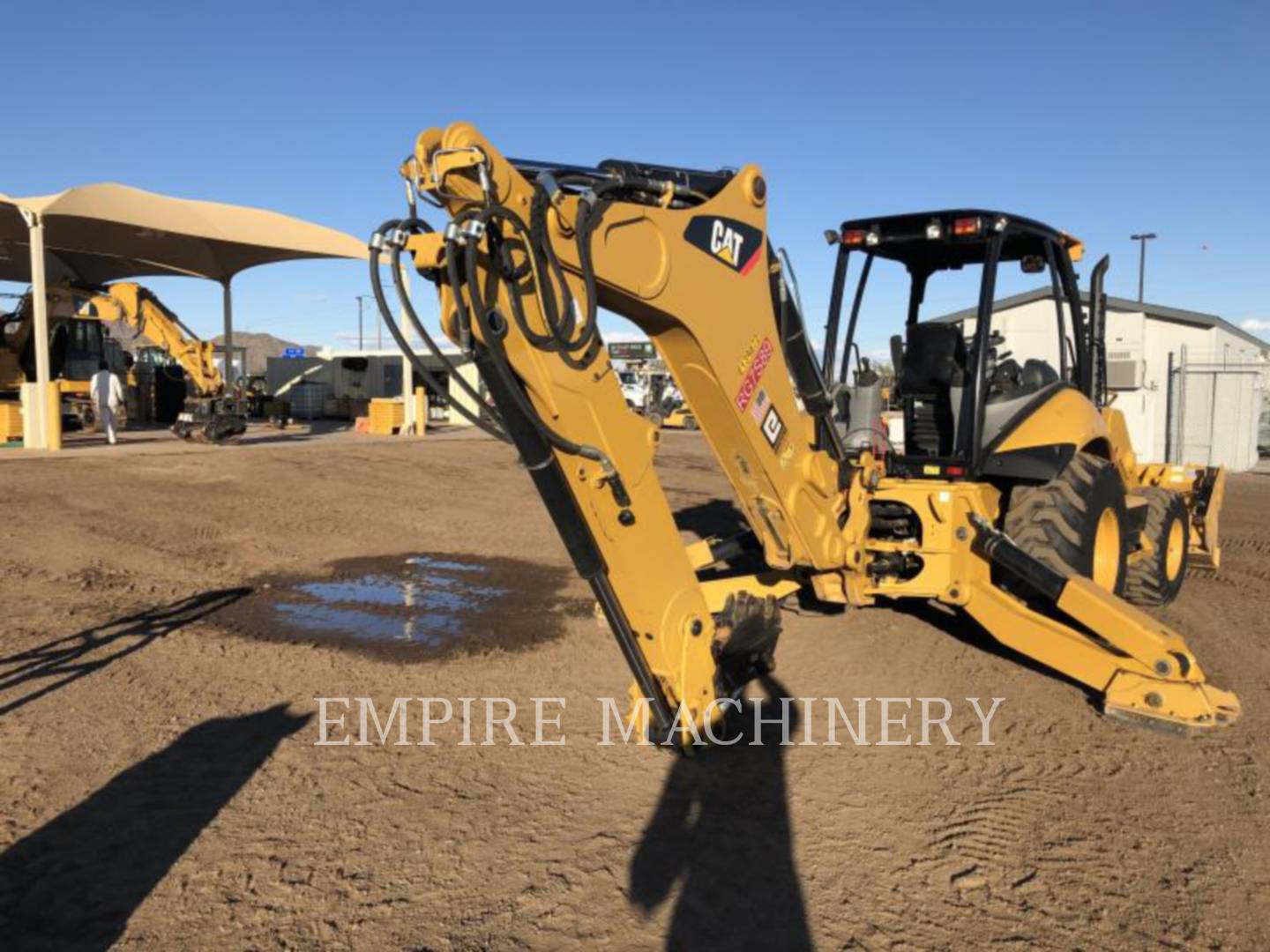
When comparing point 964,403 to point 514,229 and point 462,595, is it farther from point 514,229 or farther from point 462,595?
point 462,595

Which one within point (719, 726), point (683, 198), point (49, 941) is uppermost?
point (683, 198)

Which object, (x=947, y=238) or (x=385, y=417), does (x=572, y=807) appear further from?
(x=385, y=417)

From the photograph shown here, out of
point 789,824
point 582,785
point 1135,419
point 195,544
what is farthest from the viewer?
point 1135,419

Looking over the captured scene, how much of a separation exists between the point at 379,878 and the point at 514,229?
7.67 feet

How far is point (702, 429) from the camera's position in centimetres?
435

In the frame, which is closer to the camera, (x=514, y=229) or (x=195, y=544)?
(x=514, y=229)

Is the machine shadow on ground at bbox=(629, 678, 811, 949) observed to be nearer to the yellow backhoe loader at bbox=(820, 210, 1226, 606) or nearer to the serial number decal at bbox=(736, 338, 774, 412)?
the serial number decal at bbox=(736, 338, 774, 412)

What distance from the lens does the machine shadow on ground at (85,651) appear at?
17.3 feet

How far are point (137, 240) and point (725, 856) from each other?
21.8 meters

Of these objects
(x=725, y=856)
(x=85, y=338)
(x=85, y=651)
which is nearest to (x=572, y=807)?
(x=725, y=856)

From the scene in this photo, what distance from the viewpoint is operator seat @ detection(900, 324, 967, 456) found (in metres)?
6.06

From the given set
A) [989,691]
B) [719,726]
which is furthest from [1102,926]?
[989,691]

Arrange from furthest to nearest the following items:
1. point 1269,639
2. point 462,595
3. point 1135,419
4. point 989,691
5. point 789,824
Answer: point 1135,419, point 462,595, point 1269,639, point 989,691, point 789,824

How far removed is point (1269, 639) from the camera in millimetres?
6520
